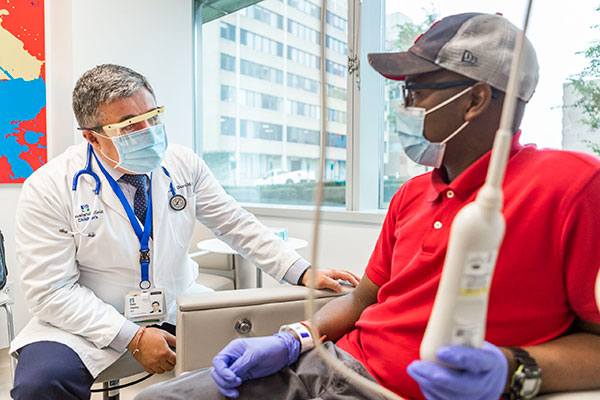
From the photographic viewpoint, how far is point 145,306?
1.46 metres

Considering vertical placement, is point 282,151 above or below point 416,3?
below

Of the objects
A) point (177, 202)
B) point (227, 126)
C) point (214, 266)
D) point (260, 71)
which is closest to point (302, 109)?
point (260, 71)

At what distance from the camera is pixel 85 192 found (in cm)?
146

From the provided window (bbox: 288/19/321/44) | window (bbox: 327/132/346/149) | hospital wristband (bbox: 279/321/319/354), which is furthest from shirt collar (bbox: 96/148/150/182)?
window (bbox: 288/19/321/44)

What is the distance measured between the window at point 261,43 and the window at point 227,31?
10 centimetres

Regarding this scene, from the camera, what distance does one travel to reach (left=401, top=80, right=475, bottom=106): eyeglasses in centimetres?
83

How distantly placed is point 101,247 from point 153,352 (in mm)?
394

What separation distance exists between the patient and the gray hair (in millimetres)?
918

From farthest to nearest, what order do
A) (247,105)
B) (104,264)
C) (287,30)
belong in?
(247,105) < (287,30) < (104,264)

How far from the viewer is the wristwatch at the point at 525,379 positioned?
27.2 inches

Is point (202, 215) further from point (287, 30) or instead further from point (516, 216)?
point (287, 30)

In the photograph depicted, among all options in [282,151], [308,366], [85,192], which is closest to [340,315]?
[308,366]

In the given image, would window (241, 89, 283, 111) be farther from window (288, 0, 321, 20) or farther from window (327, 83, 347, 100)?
window (327, 83, 347, 100)

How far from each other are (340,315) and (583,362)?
0.56 meters
